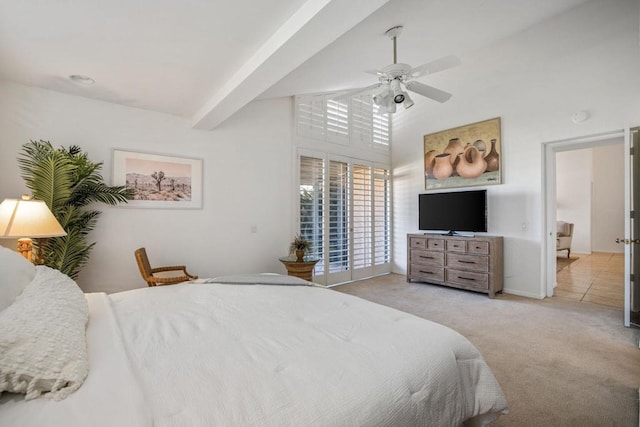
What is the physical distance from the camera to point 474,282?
4.26m

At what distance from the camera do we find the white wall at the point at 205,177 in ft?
9.25

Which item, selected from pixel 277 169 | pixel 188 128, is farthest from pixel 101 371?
pixel 277 169

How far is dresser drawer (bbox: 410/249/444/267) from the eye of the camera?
15.3ft

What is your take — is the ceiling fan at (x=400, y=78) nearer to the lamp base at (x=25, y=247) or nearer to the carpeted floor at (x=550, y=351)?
the carpeted floor at (x=550, y=351)

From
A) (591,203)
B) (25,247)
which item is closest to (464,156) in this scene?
(25,247)

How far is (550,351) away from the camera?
2.48 m

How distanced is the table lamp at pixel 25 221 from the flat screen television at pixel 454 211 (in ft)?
15.4

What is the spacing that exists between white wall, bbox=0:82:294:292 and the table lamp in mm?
799

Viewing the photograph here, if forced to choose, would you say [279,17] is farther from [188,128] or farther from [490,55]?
[490,55]

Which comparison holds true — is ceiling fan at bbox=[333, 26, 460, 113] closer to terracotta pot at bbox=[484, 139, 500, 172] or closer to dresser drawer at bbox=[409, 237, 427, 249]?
terracotta pot at bbox=[484, 139, 500, 172]

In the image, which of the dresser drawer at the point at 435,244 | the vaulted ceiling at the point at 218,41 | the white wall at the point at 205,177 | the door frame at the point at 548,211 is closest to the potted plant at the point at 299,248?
the white wall at the point at 205,177

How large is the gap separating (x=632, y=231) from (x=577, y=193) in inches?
253

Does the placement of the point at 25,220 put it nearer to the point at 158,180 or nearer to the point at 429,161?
the point at 158,180

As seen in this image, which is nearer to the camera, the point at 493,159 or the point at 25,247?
the point at 25,247
